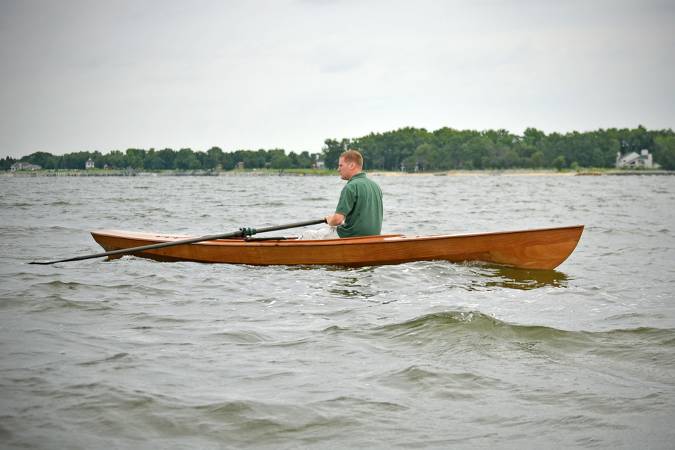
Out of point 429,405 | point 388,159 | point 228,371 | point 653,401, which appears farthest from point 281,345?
point 388,159

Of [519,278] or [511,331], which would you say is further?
[519,278]

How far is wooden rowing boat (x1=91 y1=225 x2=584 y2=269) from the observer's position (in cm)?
884

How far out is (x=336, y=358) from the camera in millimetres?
5234

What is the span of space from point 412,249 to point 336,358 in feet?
13.4

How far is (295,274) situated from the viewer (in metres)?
9.24

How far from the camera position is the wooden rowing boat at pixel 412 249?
29.0 feet

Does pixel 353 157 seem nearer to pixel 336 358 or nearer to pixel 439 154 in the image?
pixel 336 358

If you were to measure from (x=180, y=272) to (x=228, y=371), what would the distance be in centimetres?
498

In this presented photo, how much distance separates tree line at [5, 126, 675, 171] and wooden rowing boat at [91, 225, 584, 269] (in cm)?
15332

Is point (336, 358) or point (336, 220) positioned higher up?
point (336, 220)

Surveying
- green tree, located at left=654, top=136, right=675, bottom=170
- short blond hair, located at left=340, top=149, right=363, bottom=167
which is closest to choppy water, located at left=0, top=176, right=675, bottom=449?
short blond hair, located at left=340, top=149, right=363, bottom=167

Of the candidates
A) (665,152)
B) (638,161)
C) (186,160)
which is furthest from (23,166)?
(665,152)

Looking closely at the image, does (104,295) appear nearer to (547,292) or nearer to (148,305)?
(148,305)

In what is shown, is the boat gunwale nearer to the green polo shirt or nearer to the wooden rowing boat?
the wooden rowing boat
